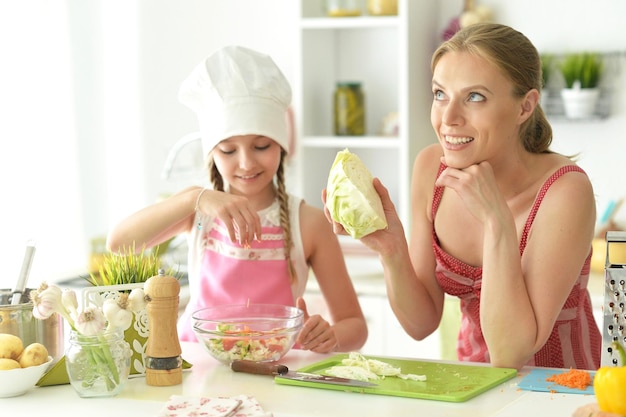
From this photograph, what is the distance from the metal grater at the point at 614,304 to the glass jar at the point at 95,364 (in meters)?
0.90

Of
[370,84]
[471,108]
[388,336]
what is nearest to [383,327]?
[388,336]

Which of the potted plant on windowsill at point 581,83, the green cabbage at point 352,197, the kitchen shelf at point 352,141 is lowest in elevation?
the kitchen shelf at point 352,141

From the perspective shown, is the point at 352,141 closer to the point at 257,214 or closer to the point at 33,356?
the point at 257,214

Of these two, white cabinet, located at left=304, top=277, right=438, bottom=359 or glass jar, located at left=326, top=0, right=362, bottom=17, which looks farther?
glass jar, located at left=326, top=0, right=362, bottom=17

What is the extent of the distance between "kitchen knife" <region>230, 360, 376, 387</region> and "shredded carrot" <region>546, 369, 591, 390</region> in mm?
352

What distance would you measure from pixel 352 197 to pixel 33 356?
27.2 inches

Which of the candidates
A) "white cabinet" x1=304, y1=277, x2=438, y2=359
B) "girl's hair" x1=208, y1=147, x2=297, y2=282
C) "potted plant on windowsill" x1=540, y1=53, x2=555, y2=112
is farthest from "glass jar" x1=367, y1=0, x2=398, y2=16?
"girl's hair" x1=208, y1=147, x2=297, y2=282

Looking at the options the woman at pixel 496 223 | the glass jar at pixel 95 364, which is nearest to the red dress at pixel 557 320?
the woman at pixel 496 223

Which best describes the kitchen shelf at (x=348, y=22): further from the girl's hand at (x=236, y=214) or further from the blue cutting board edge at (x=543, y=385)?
the blue cutting board edge at (x=543, y=385)

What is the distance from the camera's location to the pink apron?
2.39m

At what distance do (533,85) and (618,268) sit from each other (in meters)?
0.53

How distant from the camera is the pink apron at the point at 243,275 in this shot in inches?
94.0

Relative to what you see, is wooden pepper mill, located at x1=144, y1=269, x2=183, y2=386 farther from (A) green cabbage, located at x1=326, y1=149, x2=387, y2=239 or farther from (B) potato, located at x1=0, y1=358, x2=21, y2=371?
(A) green cabbage, located at x1=326, y1=149, x2=387, y2=239

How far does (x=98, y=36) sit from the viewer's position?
4.40 metres
